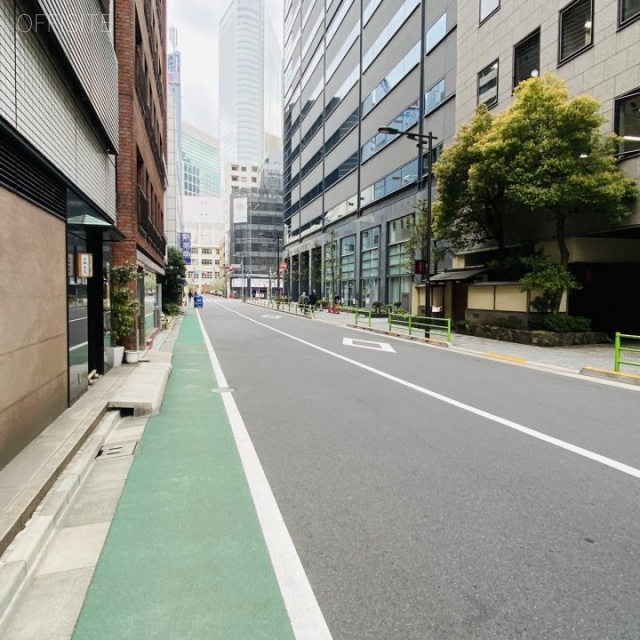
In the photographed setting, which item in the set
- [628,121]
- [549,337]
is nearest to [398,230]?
[628,121]

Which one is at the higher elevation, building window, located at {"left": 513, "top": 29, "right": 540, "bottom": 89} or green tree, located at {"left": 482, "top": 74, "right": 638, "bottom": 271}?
building window, located at {"left": 513, "top": 29, "right": 540, "bottom": 89}

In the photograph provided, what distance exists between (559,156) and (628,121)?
8.45 ft

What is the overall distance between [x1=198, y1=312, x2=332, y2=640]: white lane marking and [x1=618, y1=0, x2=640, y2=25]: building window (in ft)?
62.1

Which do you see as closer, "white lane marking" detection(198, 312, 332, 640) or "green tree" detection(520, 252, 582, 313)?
"white lane marking" detection(198, 312, 332, 640)

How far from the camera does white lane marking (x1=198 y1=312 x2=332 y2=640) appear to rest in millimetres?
2691

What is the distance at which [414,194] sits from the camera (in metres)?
34.0

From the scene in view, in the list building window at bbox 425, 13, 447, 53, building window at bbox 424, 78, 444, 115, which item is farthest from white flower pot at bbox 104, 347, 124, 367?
building window at bbox 425, 13, 447, 53

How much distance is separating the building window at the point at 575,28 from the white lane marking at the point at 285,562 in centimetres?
2040

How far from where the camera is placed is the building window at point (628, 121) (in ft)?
54.6

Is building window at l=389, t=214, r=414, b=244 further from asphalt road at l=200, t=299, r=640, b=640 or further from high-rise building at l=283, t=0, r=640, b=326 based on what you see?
asphalt road at l=200, t=299, r=640, b=640

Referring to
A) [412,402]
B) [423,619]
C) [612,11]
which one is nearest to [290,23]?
[612,11]

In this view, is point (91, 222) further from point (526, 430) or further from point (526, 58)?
point (526, 58)

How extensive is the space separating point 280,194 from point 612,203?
111 m

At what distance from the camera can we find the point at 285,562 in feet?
11.0
